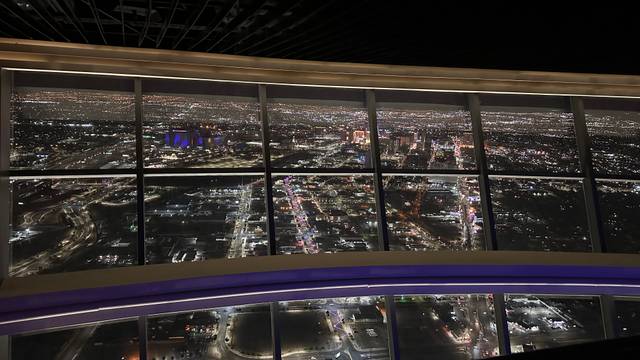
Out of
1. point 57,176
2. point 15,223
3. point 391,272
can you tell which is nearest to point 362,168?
point 391,272

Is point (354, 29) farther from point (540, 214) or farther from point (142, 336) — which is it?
point (540, 214)

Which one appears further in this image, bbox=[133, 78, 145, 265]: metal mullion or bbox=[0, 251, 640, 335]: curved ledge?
bbox=[133, 78, 145, 265]: metal mullion

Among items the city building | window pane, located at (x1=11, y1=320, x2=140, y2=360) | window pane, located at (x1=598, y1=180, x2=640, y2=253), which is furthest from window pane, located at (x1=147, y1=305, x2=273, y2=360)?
window pane, located at (x1=598, y1=180, x2=640, y2=253)

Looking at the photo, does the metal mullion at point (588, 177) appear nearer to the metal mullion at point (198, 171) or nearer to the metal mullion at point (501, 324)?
the metal mullion at point (501, 324)

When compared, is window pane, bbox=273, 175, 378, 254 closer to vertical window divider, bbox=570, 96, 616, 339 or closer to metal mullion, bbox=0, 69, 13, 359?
metal mullion, bbox=0, 69, 13, 359

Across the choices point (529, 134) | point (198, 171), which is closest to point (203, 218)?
point (198, 171)

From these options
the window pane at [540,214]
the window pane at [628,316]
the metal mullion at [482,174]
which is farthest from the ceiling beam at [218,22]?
the window pane at [628,316]
